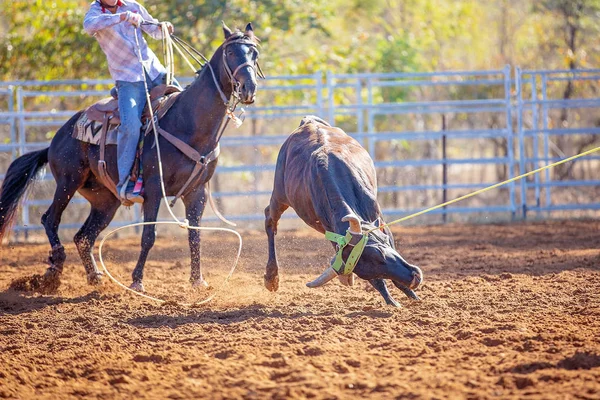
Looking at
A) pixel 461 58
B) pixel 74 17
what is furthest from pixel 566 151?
pixel 74 17

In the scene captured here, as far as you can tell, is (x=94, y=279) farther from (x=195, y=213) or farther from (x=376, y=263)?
(x=376, y=263)

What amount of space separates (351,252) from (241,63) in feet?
7.32

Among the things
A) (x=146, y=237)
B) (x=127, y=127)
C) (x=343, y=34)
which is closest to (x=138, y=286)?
(x=146, y=237)

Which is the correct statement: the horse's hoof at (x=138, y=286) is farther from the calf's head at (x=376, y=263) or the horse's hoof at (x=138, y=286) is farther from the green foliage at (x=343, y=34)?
the green foliage at (x=343, y=34)

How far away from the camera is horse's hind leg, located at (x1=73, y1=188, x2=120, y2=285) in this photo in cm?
781

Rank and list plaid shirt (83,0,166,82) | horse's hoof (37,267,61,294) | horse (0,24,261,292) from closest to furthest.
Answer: horse (0,24,261,292)
plaid shirt (83,0,166,82)
horse's hoof (37,267,61,294)

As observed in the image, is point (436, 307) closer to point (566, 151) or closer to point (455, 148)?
point (566, 151)

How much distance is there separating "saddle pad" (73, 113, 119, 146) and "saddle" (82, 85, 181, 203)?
0.03m

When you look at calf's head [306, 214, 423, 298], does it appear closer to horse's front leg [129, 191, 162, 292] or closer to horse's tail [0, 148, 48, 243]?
horse's front leg [129, 191, 162, 292]

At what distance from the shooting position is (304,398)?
3930 mm

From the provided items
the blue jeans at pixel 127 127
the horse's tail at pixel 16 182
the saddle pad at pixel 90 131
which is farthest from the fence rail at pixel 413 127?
the blue jeans at pixel 127 127

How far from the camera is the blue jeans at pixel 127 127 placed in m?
7.19

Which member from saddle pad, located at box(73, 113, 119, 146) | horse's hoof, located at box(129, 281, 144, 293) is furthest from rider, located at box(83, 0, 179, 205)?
horse's hoof, located at box(129, 281, 144, 293)

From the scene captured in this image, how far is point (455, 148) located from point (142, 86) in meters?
17.8
